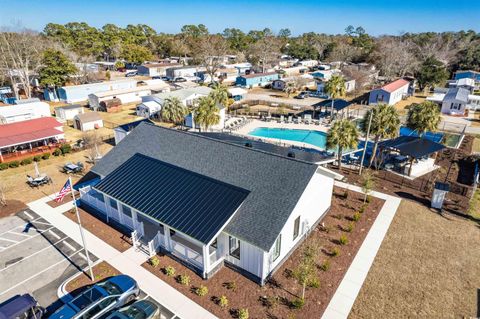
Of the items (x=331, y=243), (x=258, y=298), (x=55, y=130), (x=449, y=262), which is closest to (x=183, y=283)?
(x=258, y=298)

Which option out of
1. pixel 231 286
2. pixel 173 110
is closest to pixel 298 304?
pixel 231 286

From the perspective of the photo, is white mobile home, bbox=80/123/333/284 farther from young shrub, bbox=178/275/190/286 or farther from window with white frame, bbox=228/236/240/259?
young shrub, bbox=178/275/190/286

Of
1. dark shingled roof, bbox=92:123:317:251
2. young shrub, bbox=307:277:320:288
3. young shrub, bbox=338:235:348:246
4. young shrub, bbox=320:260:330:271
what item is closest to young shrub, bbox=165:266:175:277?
dark shingled roof, bbox=92:123:317:251

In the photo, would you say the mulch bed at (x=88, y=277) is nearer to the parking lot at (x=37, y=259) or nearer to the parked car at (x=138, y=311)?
the parking lot at (x=37, y=259)

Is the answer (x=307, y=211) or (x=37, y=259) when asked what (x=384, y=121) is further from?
(x=37, y=259)

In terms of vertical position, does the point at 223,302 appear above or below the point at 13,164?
below

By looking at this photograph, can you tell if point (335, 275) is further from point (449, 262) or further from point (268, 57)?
point (268, 57)
